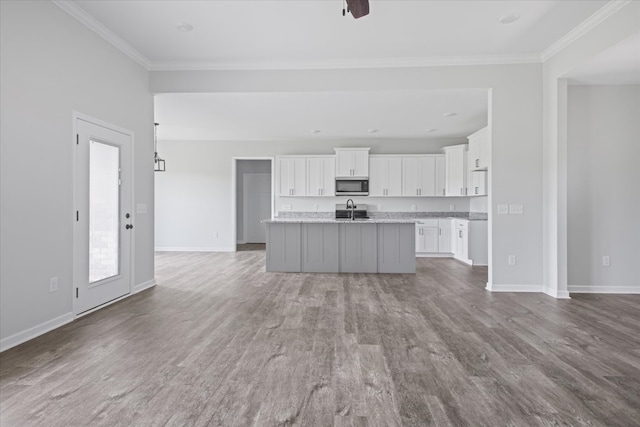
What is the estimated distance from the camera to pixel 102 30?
372 centimetres

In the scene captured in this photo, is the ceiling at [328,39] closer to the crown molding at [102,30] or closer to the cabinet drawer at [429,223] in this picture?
the crown molding at [102,30]

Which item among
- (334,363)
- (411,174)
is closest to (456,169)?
(411,174)

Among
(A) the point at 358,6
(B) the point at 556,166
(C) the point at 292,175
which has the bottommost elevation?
(B) the point at 556,166

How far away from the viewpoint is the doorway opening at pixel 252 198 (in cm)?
1030

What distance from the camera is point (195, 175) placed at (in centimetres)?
858

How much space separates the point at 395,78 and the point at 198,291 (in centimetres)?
377

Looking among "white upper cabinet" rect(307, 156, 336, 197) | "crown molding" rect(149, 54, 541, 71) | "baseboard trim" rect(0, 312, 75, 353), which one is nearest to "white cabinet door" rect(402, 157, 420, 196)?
"white upper cabinet" rect(307, 156, 336, 197)

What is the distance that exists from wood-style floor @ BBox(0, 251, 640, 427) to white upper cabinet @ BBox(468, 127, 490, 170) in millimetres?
2998

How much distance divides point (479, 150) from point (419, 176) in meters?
1.66

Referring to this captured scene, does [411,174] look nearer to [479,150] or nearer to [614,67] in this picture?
[479,150]

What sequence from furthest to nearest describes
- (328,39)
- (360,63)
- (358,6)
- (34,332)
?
(360,63), (328,39), (34,332), (358,6)

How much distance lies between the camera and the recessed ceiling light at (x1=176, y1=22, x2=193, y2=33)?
365cm

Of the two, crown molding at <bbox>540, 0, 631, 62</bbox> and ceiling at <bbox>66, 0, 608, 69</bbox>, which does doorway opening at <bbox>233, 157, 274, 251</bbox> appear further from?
crown molding at <bbox>540, 0, 631, 62</bbox>

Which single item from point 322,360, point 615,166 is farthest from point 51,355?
point 615,166
